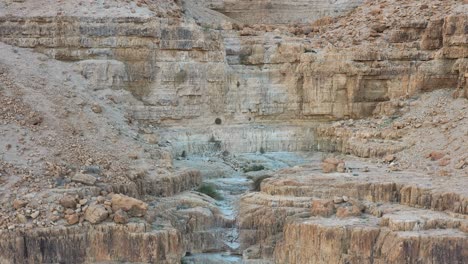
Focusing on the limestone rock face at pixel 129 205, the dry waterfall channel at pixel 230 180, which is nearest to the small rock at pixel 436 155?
the dry waterfall channel at pixel 230 180

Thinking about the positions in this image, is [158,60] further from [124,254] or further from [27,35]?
[124,254]

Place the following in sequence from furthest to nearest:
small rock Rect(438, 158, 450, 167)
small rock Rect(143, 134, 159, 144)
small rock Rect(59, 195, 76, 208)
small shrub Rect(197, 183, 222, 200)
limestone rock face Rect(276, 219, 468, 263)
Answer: small rock Rect(143, 134, 159, 144)
small shrub Rect(197, 183, 222, 200)
small rock Rect(438, 158, 450, 167)
small rock Rect(59, 195, 76, 208)
limestone rock face Rect(276, 219, 468, 263)

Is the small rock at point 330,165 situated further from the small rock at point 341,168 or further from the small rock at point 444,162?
the small rock at point 444,162

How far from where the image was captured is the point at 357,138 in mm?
29094

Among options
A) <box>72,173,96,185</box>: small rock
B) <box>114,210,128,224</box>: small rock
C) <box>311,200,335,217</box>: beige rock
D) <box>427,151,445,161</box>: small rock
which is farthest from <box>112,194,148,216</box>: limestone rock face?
<box>427,151,445,161</box>: small rock

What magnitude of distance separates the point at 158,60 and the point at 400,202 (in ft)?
38.8

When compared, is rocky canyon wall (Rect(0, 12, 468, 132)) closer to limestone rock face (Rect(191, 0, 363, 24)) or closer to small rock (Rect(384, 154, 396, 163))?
small rock (Rect(384, 154, 396, 163))

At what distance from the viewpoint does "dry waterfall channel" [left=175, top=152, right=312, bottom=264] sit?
22.8 metres

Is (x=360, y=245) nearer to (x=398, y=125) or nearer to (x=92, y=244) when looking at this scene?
(x=92, y=244)

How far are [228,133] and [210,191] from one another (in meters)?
5.08

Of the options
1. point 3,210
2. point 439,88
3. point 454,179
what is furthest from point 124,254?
point 439,88

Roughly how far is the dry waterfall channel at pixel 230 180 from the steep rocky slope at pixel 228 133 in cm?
8

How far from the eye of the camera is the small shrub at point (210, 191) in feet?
84.5

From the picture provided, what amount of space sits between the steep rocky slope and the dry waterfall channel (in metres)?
0.08
